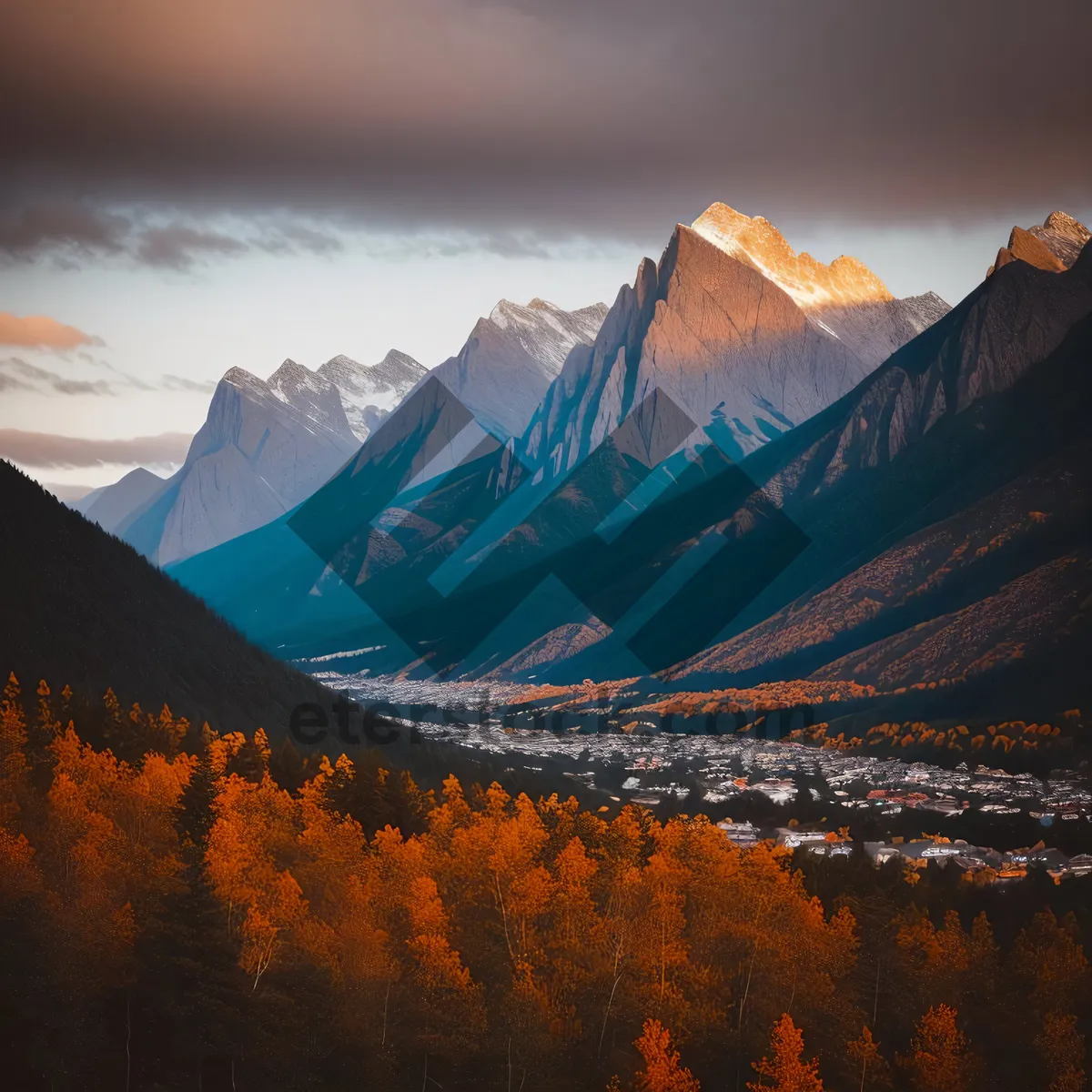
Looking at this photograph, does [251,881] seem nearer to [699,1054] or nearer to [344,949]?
[344,949]

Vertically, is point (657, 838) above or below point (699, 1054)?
above

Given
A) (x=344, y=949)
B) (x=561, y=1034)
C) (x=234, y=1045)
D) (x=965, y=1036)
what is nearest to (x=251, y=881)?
(x=344, y=949)

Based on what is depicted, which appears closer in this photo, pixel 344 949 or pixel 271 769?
pixel 344 949

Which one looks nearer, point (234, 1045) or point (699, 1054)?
point (234, 1045)

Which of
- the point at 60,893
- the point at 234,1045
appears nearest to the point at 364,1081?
the point at 234,1045

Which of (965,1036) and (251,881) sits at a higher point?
(251,881)

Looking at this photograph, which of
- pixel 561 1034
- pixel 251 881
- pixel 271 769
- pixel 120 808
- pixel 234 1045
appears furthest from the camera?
pixel 271 769

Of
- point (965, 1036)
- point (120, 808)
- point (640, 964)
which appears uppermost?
point (120, 808)

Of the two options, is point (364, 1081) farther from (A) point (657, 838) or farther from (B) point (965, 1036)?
(B) point (965, 1036)

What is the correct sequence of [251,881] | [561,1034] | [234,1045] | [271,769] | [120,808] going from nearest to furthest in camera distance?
[234,1045] → [561,1034] → [251,881] → [120,808] → [271,769]
